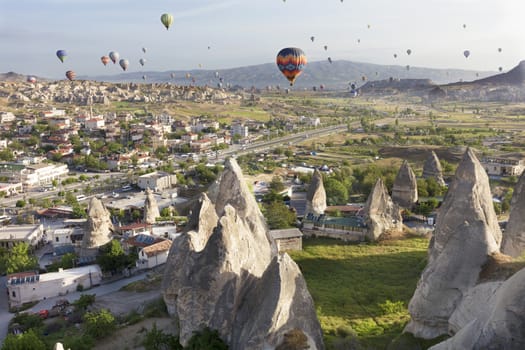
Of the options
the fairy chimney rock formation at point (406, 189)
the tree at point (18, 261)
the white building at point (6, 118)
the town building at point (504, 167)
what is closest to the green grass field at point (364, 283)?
the fairy chimney rock formation at point (406, 189)

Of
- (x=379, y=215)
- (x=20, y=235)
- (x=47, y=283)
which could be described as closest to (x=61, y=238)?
(x=20, y=235)

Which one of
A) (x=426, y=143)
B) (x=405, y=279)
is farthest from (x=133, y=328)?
(x=426, y=143)

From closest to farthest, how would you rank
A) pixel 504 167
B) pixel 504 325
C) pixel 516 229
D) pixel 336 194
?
1. pixel 504 325
2. pixel 516 229
3. pixel 336 194
4. pixel 504 167

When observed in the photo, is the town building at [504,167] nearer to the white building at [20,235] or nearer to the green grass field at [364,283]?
the green grass field at [364,283]

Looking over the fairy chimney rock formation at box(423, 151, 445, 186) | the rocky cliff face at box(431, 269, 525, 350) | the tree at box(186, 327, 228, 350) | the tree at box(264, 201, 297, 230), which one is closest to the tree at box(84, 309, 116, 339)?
the tree at box(186, 327, 228, 350)

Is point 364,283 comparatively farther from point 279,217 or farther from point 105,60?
point 105,60

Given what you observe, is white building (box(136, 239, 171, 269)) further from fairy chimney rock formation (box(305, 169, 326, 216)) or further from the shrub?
the shrub
